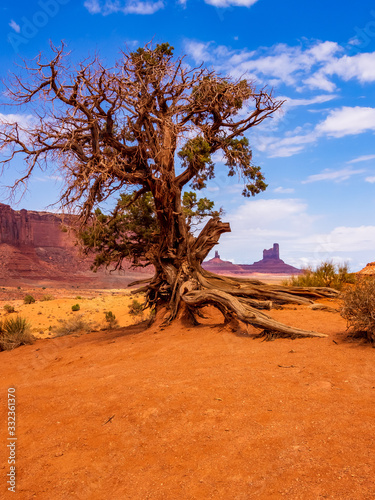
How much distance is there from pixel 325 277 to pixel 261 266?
492ft

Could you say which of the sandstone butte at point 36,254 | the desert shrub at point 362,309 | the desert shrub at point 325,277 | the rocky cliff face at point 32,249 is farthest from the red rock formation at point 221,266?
the desert shrub at point 362,309

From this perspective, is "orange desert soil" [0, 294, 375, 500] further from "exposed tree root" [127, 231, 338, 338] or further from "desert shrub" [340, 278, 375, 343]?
"exposed tree root" [127, 231, 338, 338]

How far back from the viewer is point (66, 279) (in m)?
82.6

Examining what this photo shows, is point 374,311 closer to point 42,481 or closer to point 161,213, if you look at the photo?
point 42,481

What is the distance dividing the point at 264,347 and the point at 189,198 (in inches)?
282

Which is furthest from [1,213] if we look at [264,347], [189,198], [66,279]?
[264,347]

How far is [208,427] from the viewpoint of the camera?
3484 mm

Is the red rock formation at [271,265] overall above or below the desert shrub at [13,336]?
above

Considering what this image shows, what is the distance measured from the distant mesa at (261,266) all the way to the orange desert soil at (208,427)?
487ft

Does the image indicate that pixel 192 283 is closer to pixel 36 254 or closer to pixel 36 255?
pixel 36 255

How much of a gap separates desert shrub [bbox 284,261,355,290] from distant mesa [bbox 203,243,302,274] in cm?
13841

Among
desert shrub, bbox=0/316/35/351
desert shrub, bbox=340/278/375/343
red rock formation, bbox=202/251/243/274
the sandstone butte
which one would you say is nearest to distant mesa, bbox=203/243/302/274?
red rock formation, bbox=202/251/243/274

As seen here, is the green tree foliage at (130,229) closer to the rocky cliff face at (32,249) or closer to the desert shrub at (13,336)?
the desert shrub at (13,336)

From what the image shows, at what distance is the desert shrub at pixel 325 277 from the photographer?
13539 millimetres
